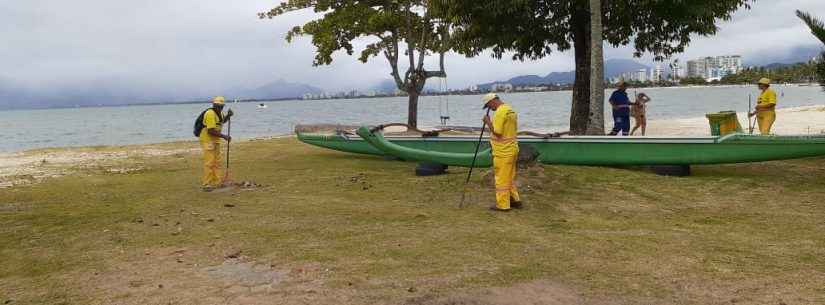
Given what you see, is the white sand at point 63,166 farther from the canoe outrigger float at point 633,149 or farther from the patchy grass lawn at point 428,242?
the canoe outrigger float at point 633,149

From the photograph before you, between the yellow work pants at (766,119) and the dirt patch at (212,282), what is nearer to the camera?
the dirt patch at (212,282)

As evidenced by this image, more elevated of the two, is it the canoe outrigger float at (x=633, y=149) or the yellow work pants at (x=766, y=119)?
the yellow work pants at (x=766, y=119)

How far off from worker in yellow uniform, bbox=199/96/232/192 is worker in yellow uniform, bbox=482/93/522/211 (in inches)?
186

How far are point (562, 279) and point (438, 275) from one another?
103cm

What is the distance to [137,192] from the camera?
1063 centimetres

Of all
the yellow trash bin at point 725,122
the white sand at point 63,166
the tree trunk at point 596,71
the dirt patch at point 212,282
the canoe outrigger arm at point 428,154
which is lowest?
the dirt patch at point 212,282

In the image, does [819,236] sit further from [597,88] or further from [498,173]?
[597,88]

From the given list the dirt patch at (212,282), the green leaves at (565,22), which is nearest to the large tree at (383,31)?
the green leaves at (565,22)

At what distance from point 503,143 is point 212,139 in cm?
521

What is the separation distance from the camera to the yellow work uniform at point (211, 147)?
10101 mm

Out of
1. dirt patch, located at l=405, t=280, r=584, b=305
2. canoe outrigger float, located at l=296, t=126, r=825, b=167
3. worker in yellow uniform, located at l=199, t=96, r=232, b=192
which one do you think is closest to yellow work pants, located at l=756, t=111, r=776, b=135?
canoe outrigger float, located at l=296, t=126, r=825, b=167

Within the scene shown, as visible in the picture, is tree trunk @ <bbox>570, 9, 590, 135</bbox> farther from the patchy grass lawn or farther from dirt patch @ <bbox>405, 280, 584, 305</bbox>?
dirt patch @ <bbox>405, 280, 584, 305</bbox>

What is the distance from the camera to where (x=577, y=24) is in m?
15.0

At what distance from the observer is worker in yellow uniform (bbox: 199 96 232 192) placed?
1011 centimetres
